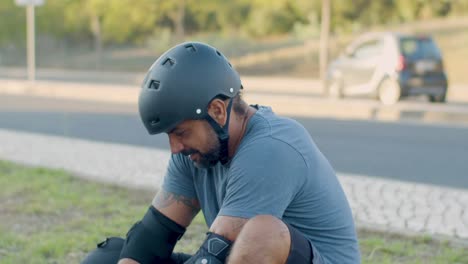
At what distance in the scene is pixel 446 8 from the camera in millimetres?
46500

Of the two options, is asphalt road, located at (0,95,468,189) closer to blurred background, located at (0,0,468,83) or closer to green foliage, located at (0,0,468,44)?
blurred background, located at (0,0,468,83)

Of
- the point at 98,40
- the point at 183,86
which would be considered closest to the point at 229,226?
the point at 183,86

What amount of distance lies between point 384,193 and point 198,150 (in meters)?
4.65

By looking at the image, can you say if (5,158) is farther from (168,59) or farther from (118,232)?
(168,59)

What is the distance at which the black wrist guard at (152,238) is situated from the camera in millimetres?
3576

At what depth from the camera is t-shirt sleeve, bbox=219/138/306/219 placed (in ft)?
9.54

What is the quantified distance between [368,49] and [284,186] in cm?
1728

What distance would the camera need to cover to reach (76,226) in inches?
240

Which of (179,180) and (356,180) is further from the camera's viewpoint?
(356,180)

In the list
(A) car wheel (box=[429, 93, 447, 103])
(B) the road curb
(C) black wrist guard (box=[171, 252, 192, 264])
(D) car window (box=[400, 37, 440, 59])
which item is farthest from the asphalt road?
(C) black wrist guard (box=[171, 252, 192, 264])

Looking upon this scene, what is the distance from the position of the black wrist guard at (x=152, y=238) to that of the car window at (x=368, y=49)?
16.3 meters

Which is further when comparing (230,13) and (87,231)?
(230,13)

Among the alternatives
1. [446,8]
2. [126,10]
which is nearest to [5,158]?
[126,10]

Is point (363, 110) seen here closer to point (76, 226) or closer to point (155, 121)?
point (76, 226)
